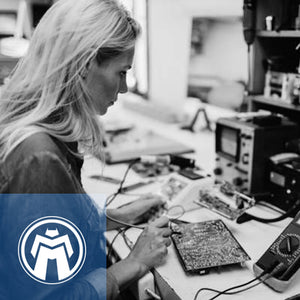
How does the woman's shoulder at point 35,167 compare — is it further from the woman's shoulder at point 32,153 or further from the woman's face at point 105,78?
the woman's face at point 105,78

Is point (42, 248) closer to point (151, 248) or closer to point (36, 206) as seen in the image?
point (36, 206)

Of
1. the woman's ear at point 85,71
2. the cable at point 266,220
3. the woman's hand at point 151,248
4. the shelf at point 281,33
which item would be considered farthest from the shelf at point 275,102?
the woman's ear at point 85,71

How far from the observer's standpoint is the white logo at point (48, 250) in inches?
35.2

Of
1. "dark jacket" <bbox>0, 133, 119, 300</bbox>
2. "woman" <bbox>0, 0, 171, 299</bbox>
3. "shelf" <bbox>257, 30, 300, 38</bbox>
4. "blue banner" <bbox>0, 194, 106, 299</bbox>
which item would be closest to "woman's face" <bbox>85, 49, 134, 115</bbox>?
"woman" <bbox>0, 0, 171, 299</bbox>

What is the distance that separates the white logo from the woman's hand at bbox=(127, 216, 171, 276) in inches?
7.6

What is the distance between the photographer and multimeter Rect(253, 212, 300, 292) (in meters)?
0.99

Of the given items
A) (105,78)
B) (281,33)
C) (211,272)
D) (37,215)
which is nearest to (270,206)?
(211,272)

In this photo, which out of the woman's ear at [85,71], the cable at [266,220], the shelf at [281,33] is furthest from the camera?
the shelf at [281,33]

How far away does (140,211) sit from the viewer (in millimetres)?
→ 1391

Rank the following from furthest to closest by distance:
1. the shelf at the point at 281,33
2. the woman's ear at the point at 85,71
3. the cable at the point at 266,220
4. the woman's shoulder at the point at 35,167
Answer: the shelf at the point at 281,33, the cable at the point at 266,220, the woman's ear at the point at 85,71, the woman's shoulder at the point at 35,167

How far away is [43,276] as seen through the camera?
90 cm

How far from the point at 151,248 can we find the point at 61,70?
55 cm

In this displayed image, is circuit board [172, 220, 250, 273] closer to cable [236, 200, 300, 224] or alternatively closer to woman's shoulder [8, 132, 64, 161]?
cable [236, 200, 300, 224]

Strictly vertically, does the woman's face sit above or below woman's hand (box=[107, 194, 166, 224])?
above
